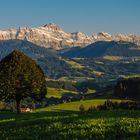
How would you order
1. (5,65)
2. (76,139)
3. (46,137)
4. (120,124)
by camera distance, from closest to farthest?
(76,139) < (46,137) < (120,124) < (5,65)

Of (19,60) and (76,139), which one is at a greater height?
(19,60)

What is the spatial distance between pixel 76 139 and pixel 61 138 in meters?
1.44

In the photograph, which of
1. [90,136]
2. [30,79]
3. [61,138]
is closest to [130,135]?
[90,136]

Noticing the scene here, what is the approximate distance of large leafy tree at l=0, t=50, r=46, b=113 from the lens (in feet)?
273

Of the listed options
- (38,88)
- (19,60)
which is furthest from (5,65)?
(38,88)

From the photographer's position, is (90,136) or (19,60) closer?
(90,136)

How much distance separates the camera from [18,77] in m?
83.6

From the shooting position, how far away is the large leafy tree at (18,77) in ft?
273

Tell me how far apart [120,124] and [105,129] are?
5.47 feet

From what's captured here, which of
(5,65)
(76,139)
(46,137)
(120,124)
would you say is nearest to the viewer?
(76,139)

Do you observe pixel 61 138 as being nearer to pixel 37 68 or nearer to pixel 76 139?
pixel 76 139

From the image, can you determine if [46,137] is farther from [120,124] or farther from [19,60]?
[19,60]

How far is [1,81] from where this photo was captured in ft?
274

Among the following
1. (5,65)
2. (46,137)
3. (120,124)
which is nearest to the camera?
(46,137)
